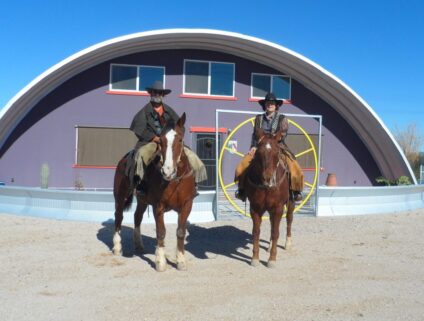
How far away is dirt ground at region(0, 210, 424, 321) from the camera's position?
15.6 feet

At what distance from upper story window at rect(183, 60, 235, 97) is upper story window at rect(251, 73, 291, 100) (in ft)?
3.25

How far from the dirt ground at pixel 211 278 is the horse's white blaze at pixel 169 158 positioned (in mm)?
1496

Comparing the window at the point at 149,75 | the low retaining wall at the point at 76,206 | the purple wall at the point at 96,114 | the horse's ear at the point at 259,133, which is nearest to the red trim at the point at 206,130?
the purple wall at the point at 96,114

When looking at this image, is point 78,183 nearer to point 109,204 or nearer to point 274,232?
point 109,204

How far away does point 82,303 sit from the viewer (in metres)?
4.91

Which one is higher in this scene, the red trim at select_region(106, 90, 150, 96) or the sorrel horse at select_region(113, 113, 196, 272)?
the red trim at select_region(106, 90, 150, 96)

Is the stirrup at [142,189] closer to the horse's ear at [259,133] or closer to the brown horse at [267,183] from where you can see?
the brown horse at [267,183]

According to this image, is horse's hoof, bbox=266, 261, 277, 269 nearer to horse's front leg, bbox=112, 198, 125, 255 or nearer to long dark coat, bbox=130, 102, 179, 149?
horse's front leg, bbox=112, 198, 125, 255

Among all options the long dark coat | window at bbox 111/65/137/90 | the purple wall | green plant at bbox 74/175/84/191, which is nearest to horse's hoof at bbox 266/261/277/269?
the long dark coat

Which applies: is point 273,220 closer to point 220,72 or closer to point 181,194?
point 181,194

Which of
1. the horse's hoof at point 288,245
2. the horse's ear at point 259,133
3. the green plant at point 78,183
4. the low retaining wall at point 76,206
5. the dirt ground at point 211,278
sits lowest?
the dirt ground at point 211,278

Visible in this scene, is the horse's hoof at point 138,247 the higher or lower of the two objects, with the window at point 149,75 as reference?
lower

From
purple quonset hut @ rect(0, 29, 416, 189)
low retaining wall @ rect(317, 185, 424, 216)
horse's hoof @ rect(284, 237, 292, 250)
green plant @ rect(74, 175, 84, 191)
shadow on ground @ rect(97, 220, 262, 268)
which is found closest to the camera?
shadow on ground @ rect(97, 220, 262, 268)

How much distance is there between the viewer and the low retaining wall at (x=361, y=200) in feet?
38.9
